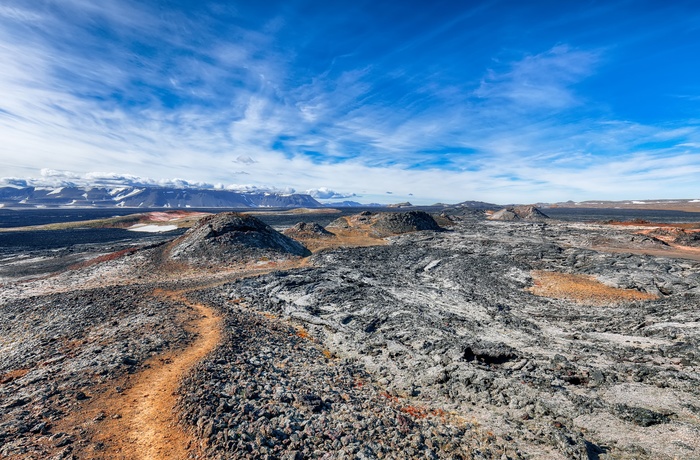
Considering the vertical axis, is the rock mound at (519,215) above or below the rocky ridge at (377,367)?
above

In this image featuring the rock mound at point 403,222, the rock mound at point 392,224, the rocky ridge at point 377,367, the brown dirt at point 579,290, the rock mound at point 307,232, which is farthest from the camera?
the rock mound at point 403,222

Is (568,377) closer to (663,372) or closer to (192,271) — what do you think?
(663,372)

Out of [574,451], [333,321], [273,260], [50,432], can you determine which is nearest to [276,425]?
[50,432]

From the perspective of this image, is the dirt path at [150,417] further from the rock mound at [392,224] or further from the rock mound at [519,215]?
the rock mound at [519,215]

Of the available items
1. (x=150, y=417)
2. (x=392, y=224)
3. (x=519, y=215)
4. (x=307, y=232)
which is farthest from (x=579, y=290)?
(x=519, y=215)

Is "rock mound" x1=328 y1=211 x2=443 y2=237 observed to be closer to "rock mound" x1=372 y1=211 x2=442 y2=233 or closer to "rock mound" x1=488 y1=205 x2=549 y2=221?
"rock mound" x1=372 y1=211 x2=442 y2=233

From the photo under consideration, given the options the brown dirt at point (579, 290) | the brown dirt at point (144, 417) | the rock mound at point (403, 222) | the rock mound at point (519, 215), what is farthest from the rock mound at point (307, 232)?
the rock mound at point (519, 215)

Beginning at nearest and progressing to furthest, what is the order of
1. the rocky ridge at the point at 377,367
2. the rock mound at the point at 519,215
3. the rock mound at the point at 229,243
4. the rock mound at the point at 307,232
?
1. the rocky ridge at the point at 377,367
2. the rock mound at the point at 229,243
3. the rock mound at the point at 307,232
4. the rock mound at the point at 519,215
